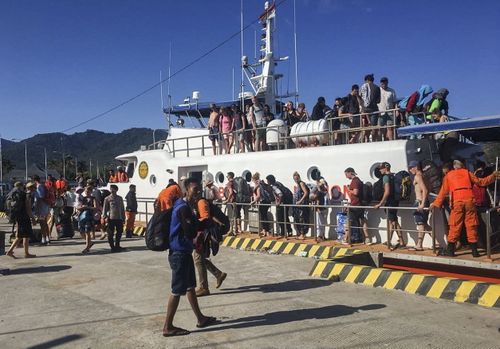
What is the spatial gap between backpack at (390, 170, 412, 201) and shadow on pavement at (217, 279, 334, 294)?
9.03 ft

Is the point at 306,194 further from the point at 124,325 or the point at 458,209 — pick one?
the point at 124,325

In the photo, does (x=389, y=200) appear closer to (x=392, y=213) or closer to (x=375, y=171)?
(x=392, y=213)

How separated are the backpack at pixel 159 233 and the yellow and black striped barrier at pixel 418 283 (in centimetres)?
363

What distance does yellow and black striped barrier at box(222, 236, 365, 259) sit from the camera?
31.3 ft

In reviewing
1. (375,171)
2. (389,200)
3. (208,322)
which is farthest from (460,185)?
(208,322)

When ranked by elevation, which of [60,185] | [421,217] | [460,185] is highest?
[60,185]

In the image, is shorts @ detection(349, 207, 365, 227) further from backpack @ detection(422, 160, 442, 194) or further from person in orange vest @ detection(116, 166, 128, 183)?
person in orange vest @ detection(116, 166, 128, 183)

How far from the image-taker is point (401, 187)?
30.1ft

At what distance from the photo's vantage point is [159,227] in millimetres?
5145

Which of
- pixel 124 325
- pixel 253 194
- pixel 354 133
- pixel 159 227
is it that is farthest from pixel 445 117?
pixel 124 325

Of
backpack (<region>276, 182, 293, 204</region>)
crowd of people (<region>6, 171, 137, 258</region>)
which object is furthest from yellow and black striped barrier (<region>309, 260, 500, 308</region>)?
crowd of people (<region>6, 171, 137, 258</region>)

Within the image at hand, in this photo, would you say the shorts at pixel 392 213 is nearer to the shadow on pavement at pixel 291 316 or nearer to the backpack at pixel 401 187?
the backpack at pixel 401 187

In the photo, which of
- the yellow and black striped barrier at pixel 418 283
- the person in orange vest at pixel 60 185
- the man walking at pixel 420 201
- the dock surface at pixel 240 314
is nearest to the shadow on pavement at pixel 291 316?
the dock surface at pixel 240 314

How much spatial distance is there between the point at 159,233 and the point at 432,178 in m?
6.19
